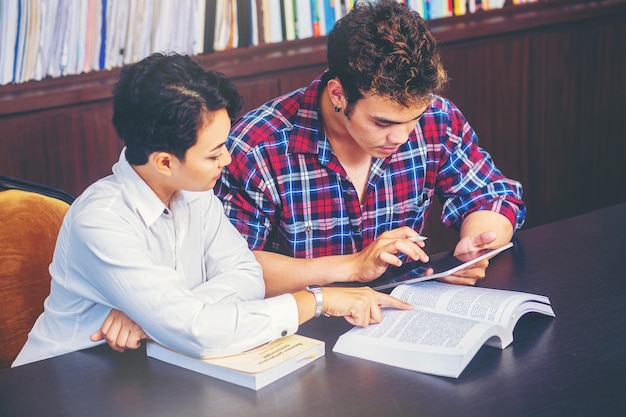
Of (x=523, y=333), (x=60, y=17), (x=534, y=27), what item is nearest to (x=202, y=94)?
(x=523, y=333)

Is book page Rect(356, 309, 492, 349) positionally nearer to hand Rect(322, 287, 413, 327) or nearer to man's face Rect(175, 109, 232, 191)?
hand Rect(322, 287, 413, 327)

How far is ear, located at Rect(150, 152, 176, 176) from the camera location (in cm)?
141

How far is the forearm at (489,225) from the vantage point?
1.83m

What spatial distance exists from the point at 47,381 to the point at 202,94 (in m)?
0.52

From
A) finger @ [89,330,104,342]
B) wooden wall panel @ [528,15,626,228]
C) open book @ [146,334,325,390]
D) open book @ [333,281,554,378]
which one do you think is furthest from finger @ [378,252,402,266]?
wooden wall panel @ [528,15,626,228]

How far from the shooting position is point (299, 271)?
1784mm

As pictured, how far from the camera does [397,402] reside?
3.72ft

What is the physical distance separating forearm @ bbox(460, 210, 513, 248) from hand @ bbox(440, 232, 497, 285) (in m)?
0.07

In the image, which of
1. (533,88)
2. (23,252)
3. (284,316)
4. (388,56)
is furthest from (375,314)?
(533,88)

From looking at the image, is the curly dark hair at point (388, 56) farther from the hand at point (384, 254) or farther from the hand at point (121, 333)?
the hand at point (121, 333)

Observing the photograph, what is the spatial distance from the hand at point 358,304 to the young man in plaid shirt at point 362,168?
0.19 meters

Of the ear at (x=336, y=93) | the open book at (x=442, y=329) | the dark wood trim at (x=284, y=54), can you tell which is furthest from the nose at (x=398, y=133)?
the dark wood trim at (x=284, y=54)

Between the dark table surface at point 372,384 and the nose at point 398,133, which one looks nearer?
the dark table surface at point 372,384

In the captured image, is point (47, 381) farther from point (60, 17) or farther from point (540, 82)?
point (540, 82)
